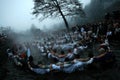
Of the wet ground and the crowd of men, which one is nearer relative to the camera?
the wet ground

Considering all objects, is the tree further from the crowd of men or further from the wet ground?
the wet ground

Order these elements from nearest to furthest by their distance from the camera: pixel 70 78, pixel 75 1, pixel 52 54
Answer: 1. pixel 70 78
2. pixel 52 54
3. pixel 75 1

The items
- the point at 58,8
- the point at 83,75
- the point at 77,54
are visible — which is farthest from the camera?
the point at 58,8

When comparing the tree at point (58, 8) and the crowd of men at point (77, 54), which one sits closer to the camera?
the crowd of men at point (77, 54)

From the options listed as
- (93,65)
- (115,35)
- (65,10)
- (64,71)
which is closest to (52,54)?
(64,71)

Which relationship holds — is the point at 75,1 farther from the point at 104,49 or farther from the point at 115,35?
the point at 104,49

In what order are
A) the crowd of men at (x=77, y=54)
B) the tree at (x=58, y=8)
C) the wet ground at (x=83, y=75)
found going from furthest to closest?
the tree at (x=58, y=8), the crowd of men at (x=77, y=54), the wet ground at (x=83, y=75)

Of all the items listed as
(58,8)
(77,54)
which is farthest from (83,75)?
(58,8)

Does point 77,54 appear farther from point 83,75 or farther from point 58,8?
point 58,8

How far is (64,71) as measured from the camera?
12.7m

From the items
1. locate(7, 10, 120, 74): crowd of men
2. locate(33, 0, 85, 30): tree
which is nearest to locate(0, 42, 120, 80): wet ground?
locate(7, 10, 120, 74): crowd of men

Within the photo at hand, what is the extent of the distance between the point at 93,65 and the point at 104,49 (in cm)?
144

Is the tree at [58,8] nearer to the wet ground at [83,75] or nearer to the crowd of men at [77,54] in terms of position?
the crowd of men at [77,54]

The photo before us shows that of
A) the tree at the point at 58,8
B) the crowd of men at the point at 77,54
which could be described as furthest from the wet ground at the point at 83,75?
the tree at the point at 58,8
